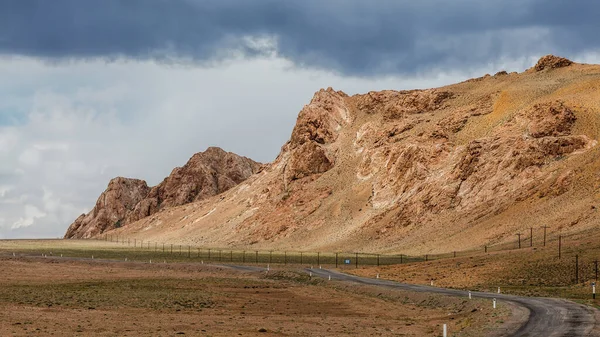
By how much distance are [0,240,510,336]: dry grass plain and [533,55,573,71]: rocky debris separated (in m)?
112

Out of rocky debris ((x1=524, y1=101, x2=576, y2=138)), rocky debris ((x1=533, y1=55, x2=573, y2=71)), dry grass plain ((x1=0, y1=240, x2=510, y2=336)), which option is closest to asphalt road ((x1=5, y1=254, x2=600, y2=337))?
dry grass plain ((x1=0, y1=240, x2=510, y2=336))

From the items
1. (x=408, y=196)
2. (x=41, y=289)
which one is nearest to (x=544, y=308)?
(x=41, y=289)

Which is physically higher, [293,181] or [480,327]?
[293,181]

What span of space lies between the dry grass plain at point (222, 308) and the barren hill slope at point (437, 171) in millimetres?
49220

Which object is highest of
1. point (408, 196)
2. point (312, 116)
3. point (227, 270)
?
point (312, 116)

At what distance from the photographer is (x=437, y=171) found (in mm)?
147375

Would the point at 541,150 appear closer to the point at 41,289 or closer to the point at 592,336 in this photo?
the point at 41,289

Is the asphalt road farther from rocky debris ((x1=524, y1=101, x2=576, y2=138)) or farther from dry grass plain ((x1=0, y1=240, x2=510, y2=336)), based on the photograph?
rocky debris ((x1=524, y1=101, x2=576, y2=138))

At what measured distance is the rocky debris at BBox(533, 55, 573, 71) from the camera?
563ft

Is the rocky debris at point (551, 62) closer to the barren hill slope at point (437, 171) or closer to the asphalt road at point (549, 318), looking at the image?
the barren hill slope at point (437, 171)

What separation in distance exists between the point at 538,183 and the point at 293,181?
74.0 meters

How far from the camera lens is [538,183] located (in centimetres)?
12256

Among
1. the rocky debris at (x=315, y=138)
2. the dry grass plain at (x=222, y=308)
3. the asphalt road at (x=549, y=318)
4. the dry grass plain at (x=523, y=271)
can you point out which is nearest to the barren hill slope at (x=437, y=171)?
the rocky debris at (x=315, y=138)

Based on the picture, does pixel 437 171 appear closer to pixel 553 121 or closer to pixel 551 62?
pixel 553 121
